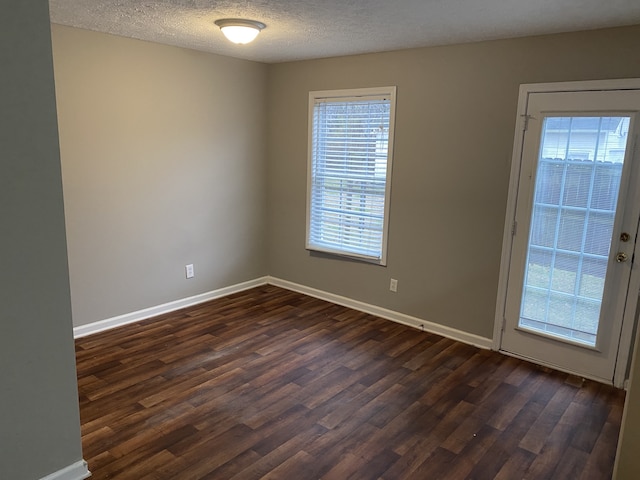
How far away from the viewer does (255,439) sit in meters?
2.58

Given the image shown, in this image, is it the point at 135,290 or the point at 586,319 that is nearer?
the point at 586,319

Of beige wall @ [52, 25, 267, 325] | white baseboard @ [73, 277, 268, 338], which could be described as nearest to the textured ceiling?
beige wall @ [52, 25, 267, 325]

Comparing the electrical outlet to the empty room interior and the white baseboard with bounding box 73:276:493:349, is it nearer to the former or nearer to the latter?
the empty room interior

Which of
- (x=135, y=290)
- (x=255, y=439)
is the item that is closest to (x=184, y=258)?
(x=135, y=290)

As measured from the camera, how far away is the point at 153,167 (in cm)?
412

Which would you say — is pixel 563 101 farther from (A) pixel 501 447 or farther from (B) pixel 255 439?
(B) pixel 255 439

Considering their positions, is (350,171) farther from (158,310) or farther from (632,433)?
(632,433)

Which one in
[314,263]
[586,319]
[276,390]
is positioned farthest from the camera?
[314,263]

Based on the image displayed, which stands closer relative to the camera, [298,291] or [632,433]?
[632,433]

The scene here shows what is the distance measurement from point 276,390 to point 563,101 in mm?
2779

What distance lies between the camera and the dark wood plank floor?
241 cm

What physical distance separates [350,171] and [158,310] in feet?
7.36

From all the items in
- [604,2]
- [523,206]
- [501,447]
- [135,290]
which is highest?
[604,2]

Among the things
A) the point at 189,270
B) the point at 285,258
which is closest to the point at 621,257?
the point at 285,258
